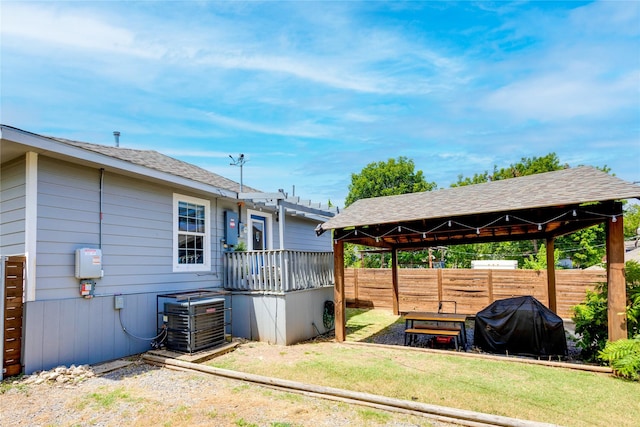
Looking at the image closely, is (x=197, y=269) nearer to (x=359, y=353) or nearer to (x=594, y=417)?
(x=359, y=353)

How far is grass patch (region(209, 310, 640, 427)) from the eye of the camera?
402 cm

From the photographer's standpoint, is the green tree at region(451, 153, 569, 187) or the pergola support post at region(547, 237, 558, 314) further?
the green tree at region(451, 153, 569, 187)

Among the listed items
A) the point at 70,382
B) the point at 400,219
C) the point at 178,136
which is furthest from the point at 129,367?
the point at 178,136

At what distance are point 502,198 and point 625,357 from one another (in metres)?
3.14

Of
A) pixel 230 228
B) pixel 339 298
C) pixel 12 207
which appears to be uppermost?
pixel 12 207

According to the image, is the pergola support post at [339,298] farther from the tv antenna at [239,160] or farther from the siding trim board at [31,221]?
the siding trim board at [31,221]

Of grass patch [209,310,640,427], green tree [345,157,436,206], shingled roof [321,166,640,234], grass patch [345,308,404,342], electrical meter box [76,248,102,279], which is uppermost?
green tree [345,157,436,206]

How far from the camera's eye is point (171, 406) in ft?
13.8

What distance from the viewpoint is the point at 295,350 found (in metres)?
7.16

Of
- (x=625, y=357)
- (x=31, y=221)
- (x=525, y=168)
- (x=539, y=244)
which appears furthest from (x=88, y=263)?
(x=525, y=168)

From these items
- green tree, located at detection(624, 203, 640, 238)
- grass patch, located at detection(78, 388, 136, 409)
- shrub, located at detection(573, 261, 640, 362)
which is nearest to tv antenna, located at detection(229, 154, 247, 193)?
grass patch, located at detection(78, 388, 136, 409)

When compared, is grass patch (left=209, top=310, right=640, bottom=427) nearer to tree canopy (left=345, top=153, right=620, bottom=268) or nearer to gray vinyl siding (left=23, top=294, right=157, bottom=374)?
gray vinyl siding (left=23, top=294, right=157, bottom=374)

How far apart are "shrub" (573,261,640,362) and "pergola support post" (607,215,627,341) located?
0.25 meters

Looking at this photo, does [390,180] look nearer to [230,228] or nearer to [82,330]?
[230,228]
